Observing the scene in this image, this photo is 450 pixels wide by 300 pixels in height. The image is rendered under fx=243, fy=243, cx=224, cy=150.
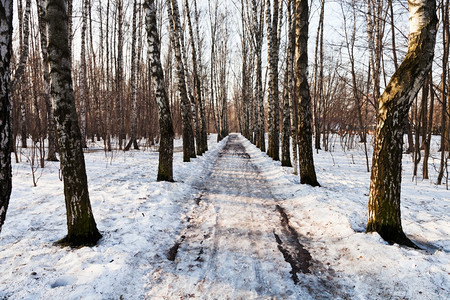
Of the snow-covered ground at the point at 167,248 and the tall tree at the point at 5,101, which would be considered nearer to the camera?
the tall tree at the point at 5,101

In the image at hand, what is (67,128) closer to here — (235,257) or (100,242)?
(100,242)

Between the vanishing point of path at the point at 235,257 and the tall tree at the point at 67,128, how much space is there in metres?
1.44

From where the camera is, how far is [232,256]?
3.47 meters

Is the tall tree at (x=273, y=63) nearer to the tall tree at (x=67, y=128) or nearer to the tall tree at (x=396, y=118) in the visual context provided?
the tall tree at (x=396, y=118)

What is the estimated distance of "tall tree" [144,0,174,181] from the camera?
7176mm

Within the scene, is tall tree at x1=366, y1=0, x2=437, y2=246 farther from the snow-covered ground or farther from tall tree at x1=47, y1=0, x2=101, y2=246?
tall tree at x1=47, y1=0, x2=101, y2=246

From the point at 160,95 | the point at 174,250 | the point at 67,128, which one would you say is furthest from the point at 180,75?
the point at 174,250

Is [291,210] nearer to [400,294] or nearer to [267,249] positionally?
[267,249]

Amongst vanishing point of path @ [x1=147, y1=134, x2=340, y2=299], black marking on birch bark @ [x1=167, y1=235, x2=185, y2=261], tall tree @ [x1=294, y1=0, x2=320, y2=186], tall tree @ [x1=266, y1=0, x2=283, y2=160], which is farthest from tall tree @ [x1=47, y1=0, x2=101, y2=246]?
tall tree @ [x1=266, y1=0, x2=283, y2=160]

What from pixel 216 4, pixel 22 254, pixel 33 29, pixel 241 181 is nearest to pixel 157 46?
pixel 241 181

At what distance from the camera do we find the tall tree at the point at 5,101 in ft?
6.60

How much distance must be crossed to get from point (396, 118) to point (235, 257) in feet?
10.2

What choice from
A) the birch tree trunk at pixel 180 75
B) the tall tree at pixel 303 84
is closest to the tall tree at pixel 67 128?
the tall tree at pixel 303 84

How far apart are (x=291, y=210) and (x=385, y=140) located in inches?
100
